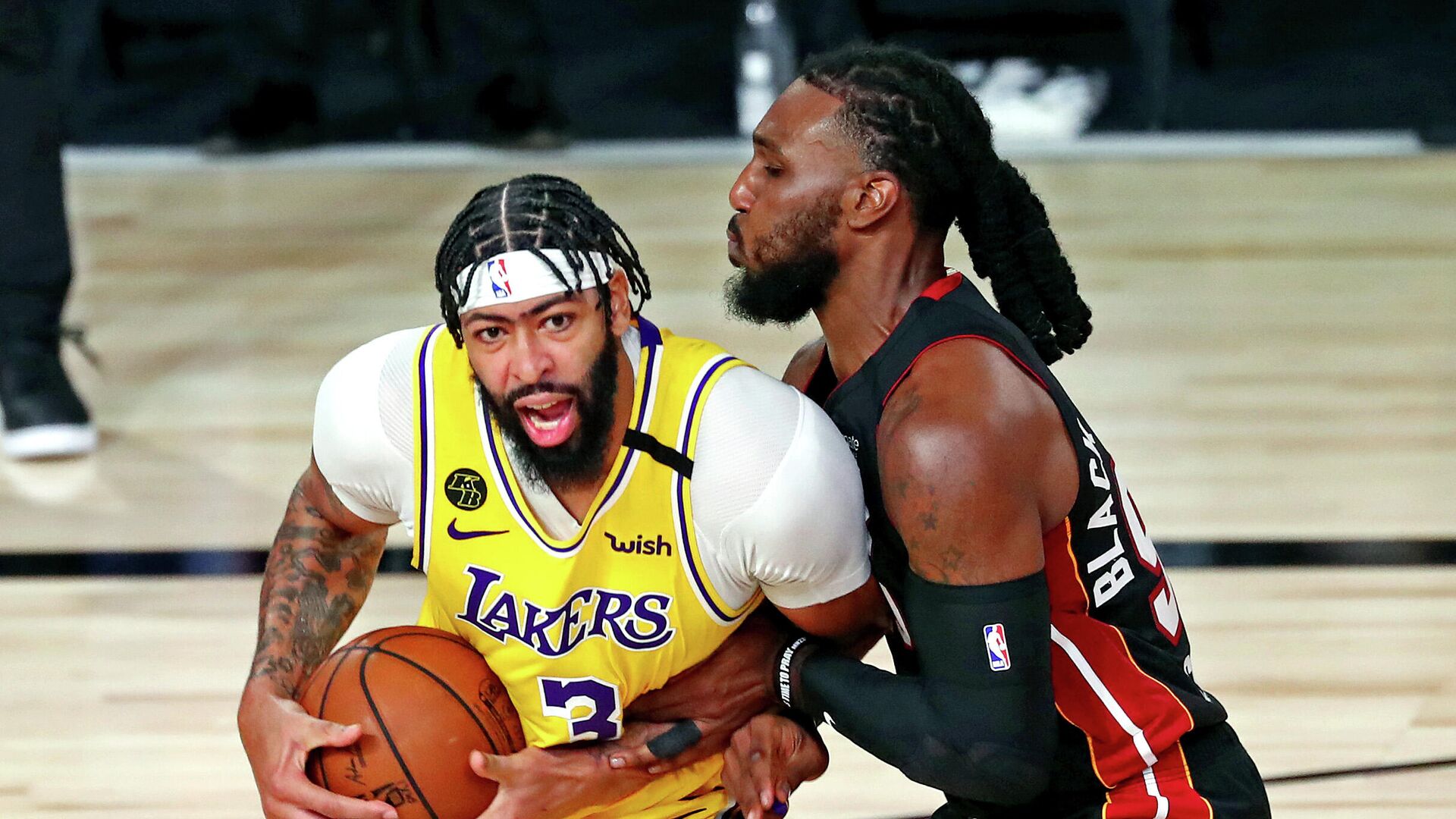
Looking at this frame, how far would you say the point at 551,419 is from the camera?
6.95ft

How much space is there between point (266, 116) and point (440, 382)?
618cm

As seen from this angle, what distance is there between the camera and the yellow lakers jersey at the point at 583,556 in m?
2.16

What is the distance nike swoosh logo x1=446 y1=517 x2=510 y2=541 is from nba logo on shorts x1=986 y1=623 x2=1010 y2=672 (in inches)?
24.5

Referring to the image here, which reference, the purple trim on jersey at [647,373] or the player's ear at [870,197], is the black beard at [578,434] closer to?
the purple trim on jersey at [647,373]

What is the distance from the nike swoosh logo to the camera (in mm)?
2186

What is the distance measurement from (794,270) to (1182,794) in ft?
2.73

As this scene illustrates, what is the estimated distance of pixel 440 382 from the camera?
223 cm

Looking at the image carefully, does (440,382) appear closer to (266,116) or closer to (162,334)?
(162,334)

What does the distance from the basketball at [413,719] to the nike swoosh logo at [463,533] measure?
19 cm

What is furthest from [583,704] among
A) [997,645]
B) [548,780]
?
[997,645]

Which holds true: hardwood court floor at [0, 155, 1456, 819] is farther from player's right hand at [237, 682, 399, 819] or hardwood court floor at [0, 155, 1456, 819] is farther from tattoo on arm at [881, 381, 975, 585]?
tattoo on arm at [881, 381, 975, 585]

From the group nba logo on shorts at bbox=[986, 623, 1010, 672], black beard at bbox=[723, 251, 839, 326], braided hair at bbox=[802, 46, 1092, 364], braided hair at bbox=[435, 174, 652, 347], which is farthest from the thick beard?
nba logo on shorts at bbox=[986, 623, 1010, 672]

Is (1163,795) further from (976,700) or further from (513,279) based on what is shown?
(513,279)

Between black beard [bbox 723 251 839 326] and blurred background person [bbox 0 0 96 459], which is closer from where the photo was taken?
black beard [bbox 723 251 839 326]
